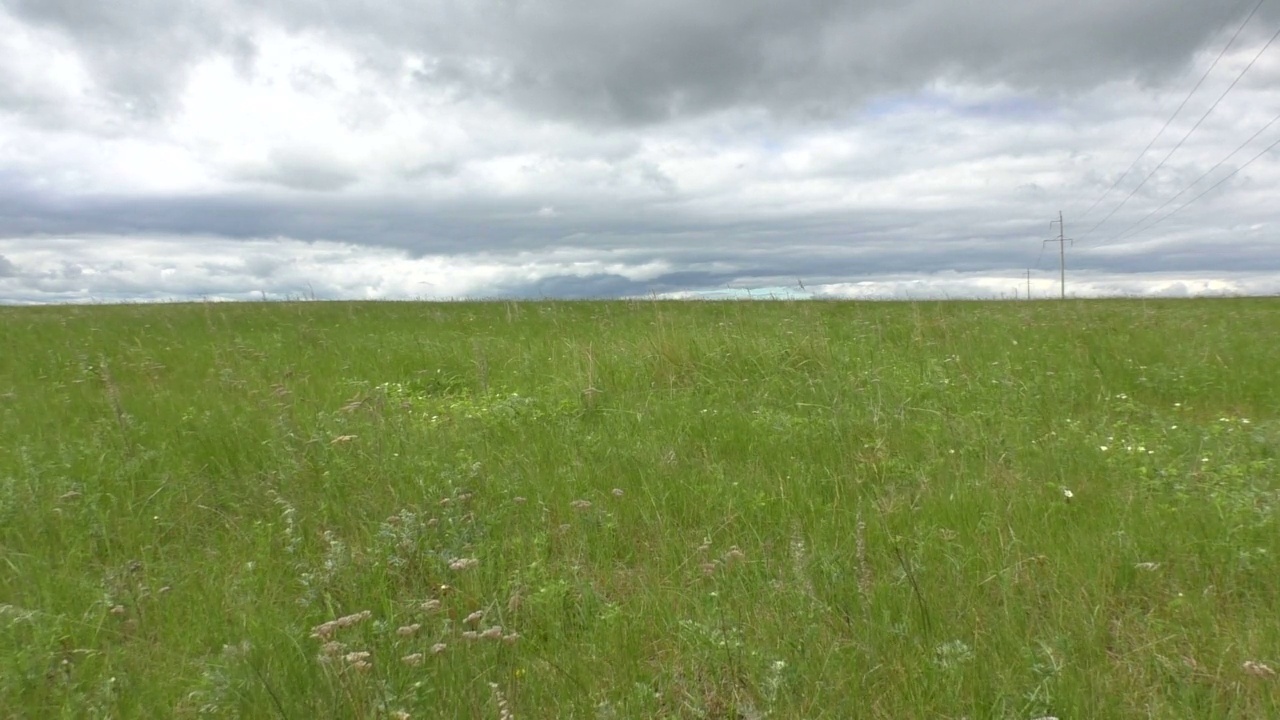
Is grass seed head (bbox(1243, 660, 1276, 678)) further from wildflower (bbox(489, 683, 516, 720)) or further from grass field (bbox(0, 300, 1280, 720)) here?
wildflower (bbox(489, 683, 516, 720))

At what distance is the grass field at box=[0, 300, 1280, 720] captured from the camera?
8.64 ft

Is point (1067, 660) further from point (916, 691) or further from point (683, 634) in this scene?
point (683, 634)

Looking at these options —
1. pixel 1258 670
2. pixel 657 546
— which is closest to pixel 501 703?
pixel 657 546

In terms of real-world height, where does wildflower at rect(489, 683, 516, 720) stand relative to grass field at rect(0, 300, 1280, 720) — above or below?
below

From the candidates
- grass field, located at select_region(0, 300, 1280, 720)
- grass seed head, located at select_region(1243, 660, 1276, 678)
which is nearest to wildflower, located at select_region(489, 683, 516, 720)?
grass field, located at select_region(0, 300, 1280, 720)

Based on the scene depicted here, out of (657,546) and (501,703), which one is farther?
(657,546)

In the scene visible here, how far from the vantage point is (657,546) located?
379cm

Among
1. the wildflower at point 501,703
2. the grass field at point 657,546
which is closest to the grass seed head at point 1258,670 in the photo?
the grass field at point 657,546

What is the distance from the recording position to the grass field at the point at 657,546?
8.64ft

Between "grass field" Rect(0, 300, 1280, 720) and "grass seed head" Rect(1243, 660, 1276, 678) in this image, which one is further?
"grass field" Rect(0, 300, 1280, 720)

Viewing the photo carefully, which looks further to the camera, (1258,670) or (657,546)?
(657,546)

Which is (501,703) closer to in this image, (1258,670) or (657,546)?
(657,546)

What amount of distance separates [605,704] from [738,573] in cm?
107

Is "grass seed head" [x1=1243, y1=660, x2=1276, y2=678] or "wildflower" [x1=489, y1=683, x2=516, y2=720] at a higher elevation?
"grass seed head" [x1=1243, y1=660, x2=1276, y2=678]
